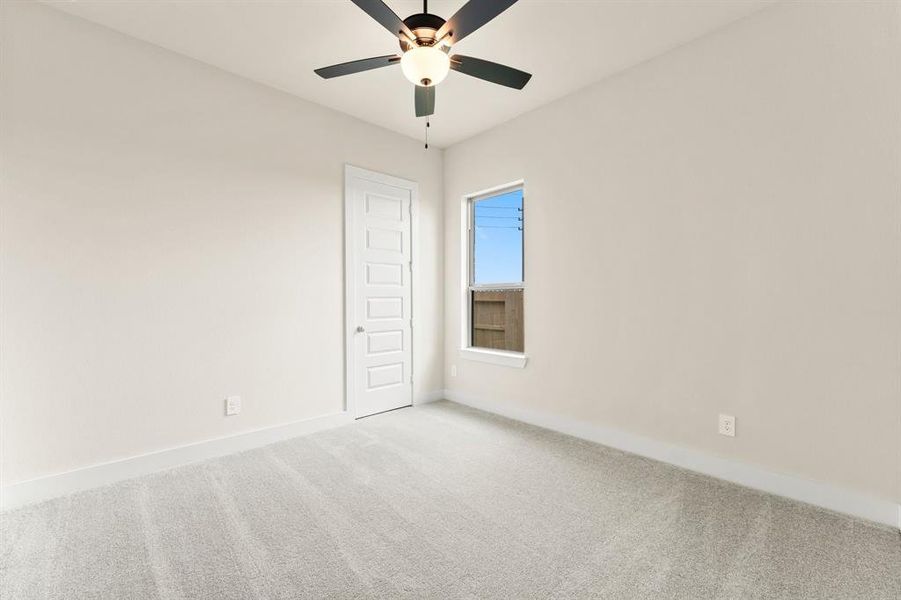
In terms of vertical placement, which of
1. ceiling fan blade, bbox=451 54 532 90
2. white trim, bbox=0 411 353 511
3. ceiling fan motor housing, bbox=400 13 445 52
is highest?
ceiling fan motor housing, bbox=400 13 445 52

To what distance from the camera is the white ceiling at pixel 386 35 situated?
230 cm

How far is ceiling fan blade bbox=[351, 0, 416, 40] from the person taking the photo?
1661mm

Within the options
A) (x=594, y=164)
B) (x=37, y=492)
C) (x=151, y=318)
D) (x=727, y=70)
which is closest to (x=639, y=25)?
(x=727, y=70)

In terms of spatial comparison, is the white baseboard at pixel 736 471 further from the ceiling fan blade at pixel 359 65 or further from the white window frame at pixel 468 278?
the ceiling fan blade at pixel 359 65

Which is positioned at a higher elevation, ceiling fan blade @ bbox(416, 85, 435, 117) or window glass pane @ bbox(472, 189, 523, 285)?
ceiling fan blade @ bbox(416, 85, 435, 117)

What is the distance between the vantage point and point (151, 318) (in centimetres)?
265

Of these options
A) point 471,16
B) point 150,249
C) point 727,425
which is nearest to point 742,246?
point 727,425

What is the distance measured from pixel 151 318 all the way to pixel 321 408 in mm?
1480

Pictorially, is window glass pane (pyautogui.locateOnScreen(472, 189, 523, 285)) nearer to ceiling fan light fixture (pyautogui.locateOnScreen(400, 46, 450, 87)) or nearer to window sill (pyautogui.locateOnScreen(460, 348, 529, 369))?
window sill (pyautogui.locateOnScreen(460, 348, 529, 369))

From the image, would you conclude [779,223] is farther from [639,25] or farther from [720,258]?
[639,25]

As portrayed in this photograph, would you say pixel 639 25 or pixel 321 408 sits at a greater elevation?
pixel 639 25

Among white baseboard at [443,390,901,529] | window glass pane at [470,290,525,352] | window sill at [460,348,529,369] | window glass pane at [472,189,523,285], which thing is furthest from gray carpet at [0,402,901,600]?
window glass pane at [472,189,523,285]

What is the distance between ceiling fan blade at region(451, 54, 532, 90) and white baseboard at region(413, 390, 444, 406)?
3.15m

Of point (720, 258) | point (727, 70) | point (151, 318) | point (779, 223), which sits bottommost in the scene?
point (151, 318)
